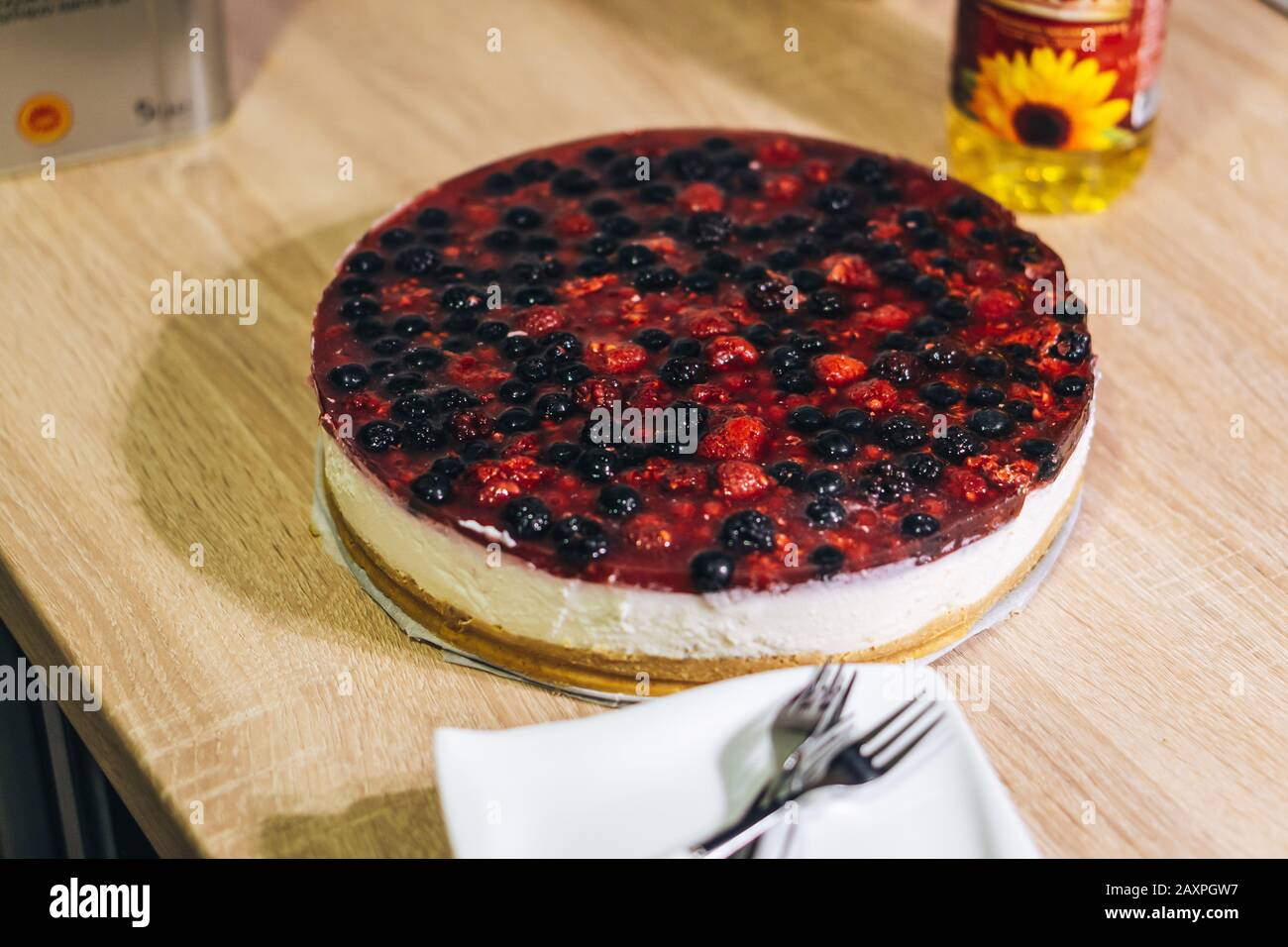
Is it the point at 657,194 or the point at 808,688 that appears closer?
the point at 808,688

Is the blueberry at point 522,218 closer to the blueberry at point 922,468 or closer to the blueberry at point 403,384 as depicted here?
the blueberry at point 403,384

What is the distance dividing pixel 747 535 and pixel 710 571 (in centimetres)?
4

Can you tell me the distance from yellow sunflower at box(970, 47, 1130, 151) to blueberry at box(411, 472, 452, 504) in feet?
2.88

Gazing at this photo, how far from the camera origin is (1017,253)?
5.14 feet

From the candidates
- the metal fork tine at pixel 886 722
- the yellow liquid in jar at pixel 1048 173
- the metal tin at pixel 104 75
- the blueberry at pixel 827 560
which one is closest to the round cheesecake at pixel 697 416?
the blueberry at pixel 827 560

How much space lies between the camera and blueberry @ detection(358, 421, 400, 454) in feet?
4.41

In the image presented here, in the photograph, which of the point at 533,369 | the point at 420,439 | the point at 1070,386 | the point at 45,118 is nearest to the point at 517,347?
the point at 533,369

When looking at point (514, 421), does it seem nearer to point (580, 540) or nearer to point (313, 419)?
point (580, 540)

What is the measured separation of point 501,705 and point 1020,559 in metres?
0.48

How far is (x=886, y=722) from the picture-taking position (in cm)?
119

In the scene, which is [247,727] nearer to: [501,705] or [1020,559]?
[501,705]

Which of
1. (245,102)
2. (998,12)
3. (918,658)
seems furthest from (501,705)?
(245,102)

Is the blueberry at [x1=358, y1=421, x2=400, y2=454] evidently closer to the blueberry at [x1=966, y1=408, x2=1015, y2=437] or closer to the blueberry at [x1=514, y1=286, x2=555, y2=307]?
the blueberry at [x1=514, y1=286, x2=555, y2=307]

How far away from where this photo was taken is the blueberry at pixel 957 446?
1324 millimetres
